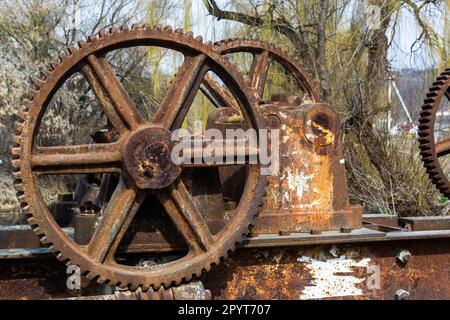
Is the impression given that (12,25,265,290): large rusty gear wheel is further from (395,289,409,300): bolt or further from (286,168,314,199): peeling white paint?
(395,289,409,300): bolt

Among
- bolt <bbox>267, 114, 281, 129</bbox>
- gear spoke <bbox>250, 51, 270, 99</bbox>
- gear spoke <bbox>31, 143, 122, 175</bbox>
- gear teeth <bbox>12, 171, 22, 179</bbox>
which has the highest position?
gear spoke <bbox>250, 51, 270, 99</bbox>

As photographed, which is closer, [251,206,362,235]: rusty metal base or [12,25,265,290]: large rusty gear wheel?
[12,25,265,290]: large rusty gear wheel

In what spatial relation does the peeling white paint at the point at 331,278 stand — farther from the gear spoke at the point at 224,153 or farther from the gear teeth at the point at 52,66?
the gear teeth at the point at 52,66

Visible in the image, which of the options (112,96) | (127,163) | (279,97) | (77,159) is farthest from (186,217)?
(279,97)

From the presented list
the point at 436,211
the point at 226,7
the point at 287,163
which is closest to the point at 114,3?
the point at 226,7

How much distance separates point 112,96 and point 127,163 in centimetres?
38

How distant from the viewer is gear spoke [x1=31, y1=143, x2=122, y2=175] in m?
2.82

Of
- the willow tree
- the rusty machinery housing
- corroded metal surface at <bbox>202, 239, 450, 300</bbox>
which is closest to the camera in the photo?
the rusty machinery housing

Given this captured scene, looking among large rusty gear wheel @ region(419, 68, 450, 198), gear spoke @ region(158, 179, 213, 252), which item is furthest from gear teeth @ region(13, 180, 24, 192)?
large rusty gear wheel @ region(419, 68, 450, 198)

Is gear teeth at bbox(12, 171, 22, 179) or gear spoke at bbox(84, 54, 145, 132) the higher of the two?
gear spoke at bbox(84, 54, 145, 132)

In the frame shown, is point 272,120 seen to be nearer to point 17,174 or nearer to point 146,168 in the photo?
point 146,168

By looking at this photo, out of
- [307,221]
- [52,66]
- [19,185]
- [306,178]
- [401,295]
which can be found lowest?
[401,295]

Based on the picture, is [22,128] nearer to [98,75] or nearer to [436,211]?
[98,75]

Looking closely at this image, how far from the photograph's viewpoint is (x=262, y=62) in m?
4.63
